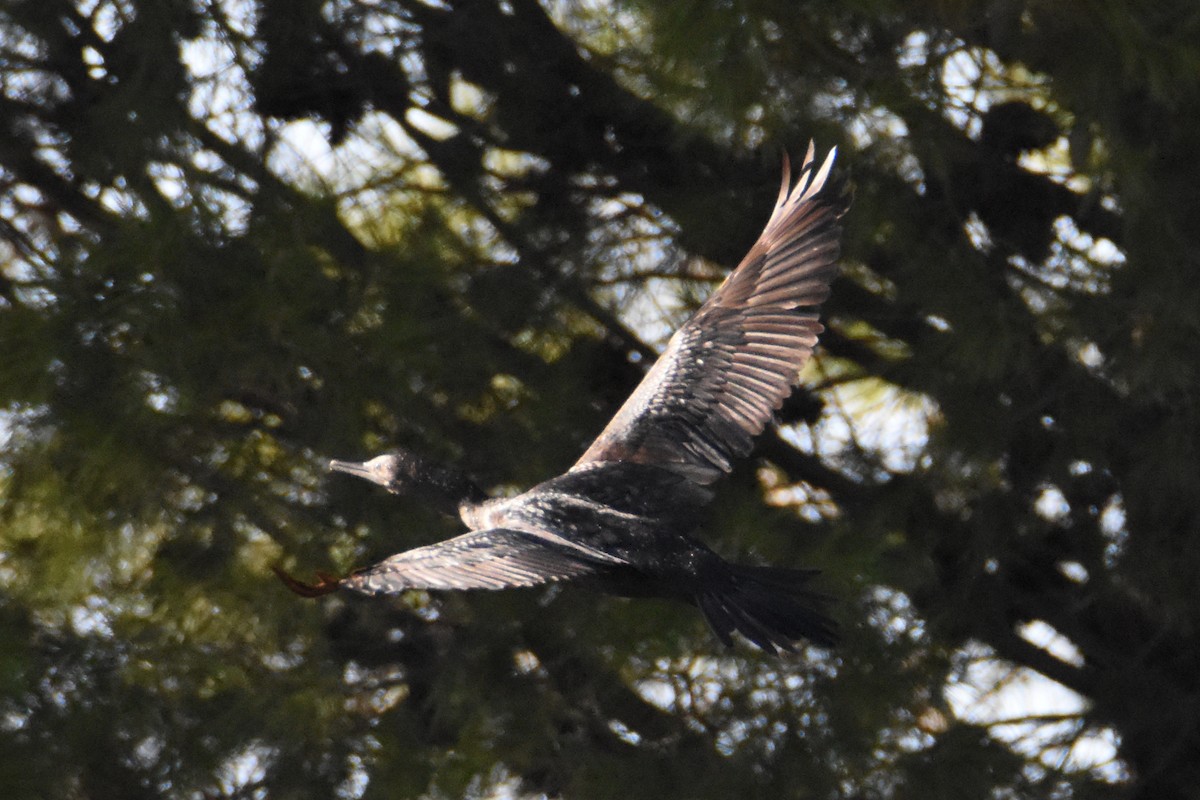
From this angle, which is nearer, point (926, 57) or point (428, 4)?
point (926, 57)

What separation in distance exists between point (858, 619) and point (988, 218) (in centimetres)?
85

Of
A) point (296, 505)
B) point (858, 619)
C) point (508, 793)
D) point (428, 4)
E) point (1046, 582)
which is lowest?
point (508, 793)

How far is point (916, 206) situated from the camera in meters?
3.65

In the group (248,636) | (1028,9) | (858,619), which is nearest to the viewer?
(1028,9)

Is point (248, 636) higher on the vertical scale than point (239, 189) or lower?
lower

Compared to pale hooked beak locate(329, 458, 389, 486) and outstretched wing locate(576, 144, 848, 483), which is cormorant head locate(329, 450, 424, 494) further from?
outstretched wing locate(576, 144, 848, 483)

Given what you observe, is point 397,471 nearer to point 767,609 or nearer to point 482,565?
point 482,565

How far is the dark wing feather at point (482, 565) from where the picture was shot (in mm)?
2555

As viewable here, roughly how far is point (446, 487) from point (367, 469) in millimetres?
177

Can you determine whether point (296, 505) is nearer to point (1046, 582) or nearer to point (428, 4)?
point (428, 4)

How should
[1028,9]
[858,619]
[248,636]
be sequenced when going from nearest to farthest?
[1028,9] < [858,619] < [248,636]

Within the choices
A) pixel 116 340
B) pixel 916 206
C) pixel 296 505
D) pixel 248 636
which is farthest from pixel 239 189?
pixel 916 206

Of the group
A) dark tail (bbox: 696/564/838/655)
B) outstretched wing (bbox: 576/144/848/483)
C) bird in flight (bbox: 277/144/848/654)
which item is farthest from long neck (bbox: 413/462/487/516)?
dark tail (bbox: 696/564/838/655)

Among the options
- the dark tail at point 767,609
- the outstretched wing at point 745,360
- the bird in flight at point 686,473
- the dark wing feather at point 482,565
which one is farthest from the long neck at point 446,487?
the dark tail at point 767,609
